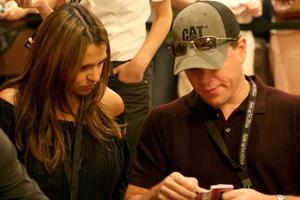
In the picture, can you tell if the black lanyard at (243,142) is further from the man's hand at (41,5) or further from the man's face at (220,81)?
the man's hand at (41,5)

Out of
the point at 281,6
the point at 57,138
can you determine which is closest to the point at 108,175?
the point at 57,138

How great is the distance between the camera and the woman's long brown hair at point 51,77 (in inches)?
98.0

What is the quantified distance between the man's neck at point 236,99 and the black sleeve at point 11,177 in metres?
0.96

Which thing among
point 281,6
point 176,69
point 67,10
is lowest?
point 281,6

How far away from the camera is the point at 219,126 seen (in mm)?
2383

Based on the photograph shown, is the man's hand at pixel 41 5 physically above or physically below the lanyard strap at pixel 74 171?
above

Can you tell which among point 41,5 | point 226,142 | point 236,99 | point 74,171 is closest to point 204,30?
point 236,99

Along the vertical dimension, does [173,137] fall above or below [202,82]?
below

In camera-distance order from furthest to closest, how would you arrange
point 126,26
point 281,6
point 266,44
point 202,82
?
1. point 266,44
2. point 281,6
3. point 126,26
4. point 202,82

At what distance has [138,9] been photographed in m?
3.16

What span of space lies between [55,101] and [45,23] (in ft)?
0.97

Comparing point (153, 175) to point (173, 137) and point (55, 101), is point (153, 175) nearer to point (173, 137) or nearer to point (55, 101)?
point (173, 137)

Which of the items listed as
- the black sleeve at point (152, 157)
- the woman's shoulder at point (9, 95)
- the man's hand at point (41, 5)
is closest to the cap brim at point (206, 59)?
the black sleeve at point (152, 157)

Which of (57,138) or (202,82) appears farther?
(57,138)
